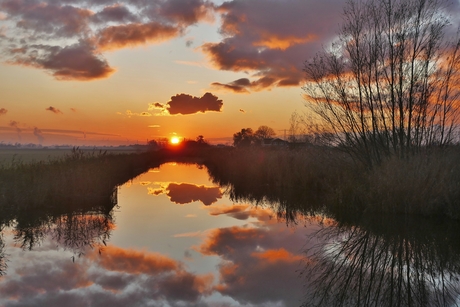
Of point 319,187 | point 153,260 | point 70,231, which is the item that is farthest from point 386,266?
point 319,187

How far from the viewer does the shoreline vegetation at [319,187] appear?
1012 centimetres

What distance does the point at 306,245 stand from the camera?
321 inches

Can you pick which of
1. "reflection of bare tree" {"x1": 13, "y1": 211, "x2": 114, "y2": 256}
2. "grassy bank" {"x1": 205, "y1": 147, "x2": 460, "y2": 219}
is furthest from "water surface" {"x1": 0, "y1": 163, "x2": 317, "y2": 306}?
"grassy bank" {"x1": 205, "y1": 147, "x2": 460, "y2": 219}

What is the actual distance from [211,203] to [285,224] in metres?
4.63

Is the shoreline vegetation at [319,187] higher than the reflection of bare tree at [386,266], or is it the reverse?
the shoreline vegetation at [319,187]

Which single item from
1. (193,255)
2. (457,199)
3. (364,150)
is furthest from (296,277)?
(364,150)

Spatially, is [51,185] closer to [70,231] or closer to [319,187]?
[70,231]

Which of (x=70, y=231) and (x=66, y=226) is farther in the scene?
(x=66, y=226)

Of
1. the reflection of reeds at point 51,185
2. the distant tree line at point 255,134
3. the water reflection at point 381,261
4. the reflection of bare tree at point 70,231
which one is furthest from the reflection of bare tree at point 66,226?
the distant tree line at point 255,134

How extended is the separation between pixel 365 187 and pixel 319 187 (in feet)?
15.0

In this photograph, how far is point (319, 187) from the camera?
1603 cm

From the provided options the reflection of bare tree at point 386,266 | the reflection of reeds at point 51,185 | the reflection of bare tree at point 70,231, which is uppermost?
the reflection of reeds at point 51,185

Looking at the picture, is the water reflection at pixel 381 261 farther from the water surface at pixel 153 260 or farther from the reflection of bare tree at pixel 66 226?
the reflection of bare tree at pixel 66 226

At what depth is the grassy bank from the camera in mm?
9984
